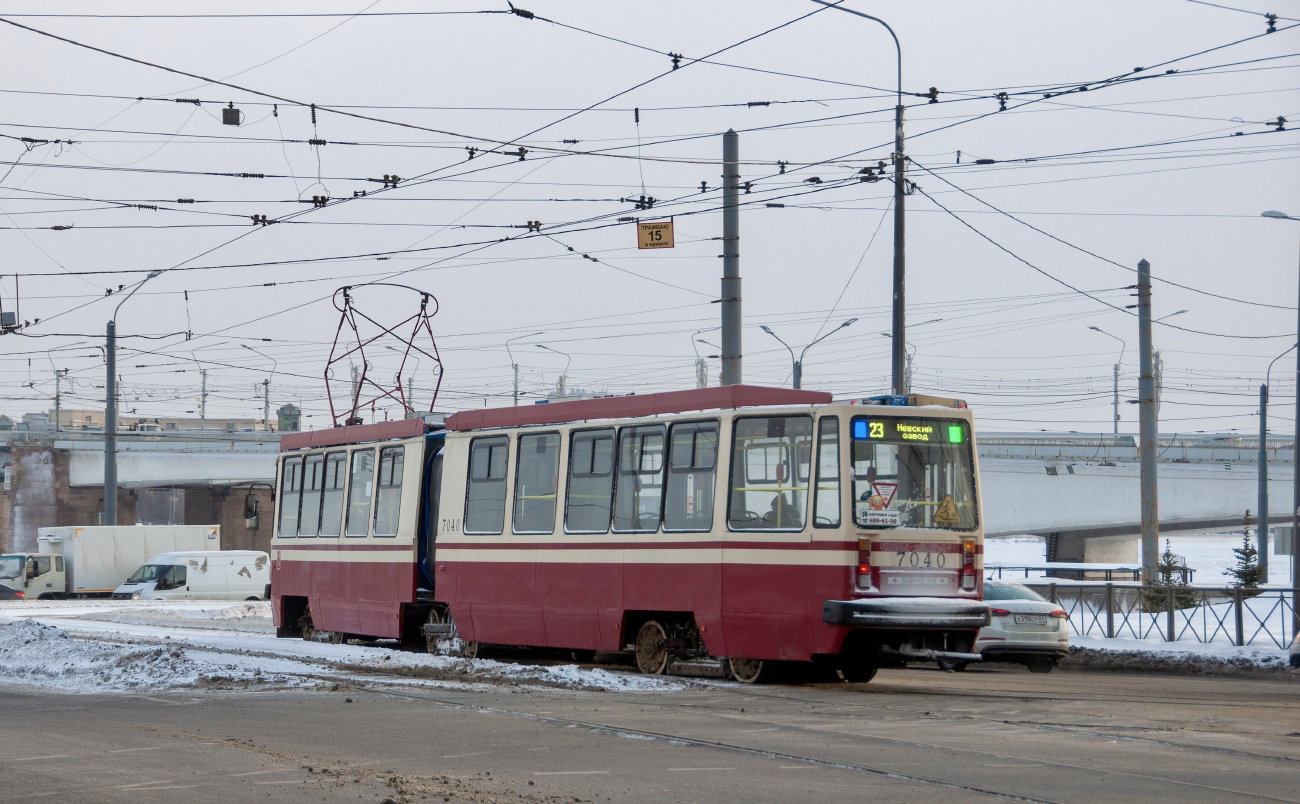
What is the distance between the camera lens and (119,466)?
65562 millimetres

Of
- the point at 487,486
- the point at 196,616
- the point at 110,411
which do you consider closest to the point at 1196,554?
the point at 110,411

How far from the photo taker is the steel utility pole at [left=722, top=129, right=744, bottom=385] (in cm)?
2000

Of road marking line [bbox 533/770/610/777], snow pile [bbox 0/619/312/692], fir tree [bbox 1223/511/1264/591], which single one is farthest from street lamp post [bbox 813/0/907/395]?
fir tree [bbox 1223/511/1264/591]

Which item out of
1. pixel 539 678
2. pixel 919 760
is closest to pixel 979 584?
pixel 539 678

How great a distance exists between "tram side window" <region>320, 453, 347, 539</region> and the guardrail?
10151mm

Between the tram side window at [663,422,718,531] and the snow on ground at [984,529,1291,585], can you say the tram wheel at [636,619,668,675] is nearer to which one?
the tram side window at [663,422,718,531]

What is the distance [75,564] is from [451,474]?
3262 cm

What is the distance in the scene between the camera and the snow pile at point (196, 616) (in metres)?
28.4

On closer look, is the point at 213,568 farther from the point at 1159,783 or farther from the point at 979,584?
the point at 1159,783

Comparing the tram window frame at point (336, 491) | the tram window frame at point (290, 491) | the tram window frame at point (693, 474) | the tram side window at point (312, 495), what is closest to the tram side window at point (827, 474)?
the tram window frame at point (693, 474)

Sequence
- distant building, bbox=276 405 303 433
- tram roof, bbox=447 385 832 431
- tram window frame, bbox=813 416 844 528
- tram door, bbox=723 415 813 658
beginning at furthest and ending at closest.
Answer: distant building, bbox=276 405 303 433, tram roof, bbox=447 385 832 431, tram door, bbox=723 415 813 658, tram window frame, bbox=813 416 844 528

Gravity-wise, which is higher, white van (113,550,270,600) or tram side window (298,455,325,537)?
tram side window (298,455,325,537)

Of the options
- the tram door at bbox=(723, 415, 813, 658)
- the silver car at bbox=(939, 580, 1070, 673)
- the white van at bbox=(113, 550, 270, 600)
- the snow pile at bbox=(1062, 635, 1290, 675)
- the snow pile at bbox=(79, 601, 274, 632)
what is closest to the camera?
the tram door at bbox=(723, 415, 813, 658)

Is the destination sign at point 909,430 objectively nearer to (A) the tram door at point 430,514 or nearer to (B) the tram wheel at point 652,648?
(B) the tram wheel at point 652,648
